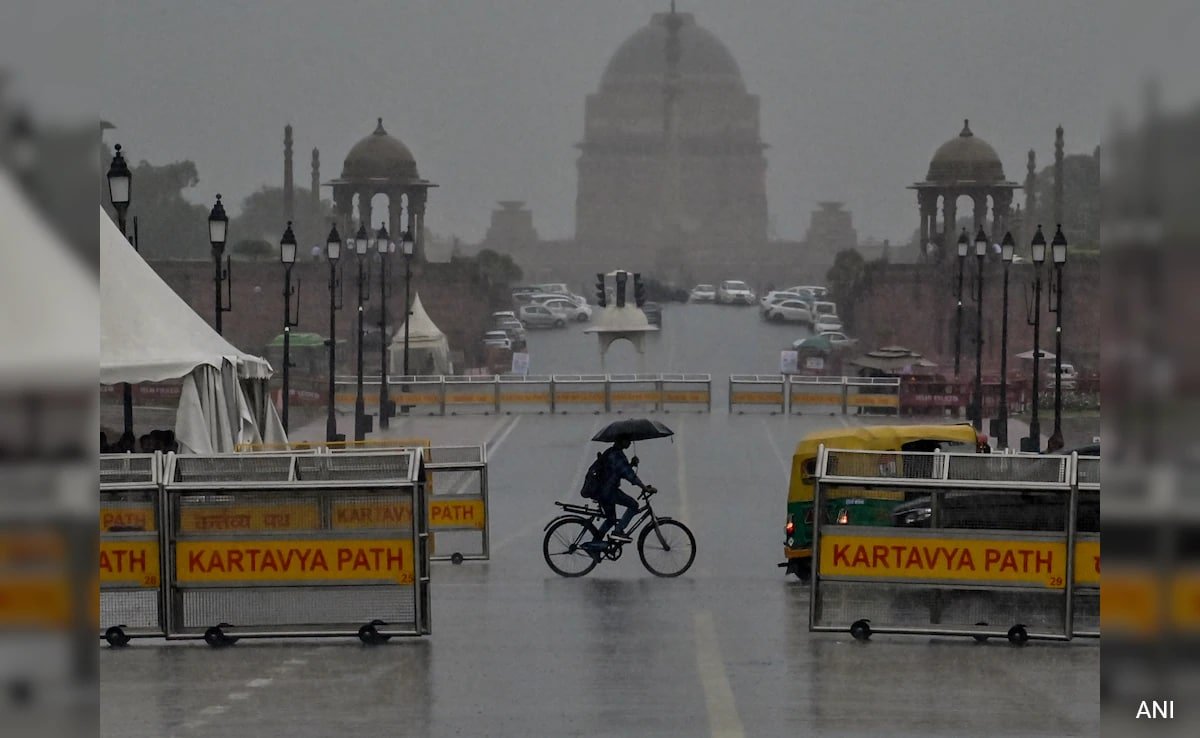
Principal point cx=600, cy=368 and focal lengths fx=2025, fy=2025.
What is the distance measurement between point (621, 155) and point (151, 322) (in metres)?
183

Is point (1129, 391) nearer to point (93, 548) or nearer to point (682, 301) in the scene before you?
point (93, 548)

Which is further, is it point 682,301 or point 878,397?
point 682,301

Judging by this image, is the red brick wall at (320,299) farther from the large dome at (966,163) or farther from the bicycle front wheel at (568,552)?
the bicycle front wheel at (568,552)

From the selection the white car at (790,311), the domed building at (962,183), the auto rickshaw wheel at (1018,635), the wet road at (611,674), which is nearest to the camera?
the wet road at (611,674)

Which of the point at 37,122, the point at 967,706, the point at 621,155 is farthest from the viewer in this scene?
the point at 621,155

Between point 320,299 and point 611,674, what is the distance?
265 feet

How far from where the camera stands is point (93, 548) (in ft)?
6.63

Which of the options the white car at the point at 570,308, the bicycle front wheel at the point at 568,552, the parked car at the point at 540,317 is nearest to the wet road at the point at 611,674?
the bicycle front wheel at the point at 568,552

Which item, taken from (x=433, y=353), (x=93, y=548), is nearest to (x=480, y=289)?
(x=433, y=353)

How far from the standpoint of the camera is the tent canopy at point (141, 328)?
56.0 feet

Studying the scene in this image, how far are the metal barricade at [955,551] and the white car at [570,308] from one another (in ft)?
388

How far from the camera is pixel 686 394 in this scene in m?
52.2

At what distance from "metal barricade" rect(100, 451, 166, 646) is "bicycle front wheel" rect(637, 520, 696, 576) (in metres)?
5.26

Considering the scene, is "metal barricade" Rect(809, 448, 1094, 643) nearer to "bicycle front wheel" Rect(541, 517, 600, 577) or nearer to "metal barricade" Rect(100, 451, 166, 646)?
"metal barricade" Rect(100, 451, 166, 646)
